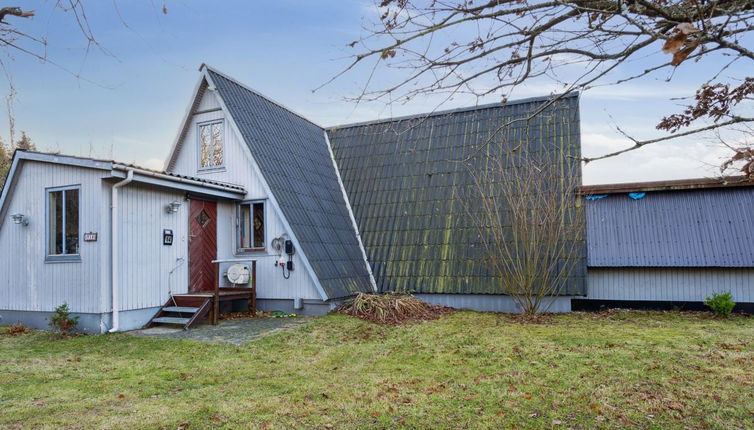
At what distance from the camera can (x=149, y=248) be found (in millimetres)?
10492

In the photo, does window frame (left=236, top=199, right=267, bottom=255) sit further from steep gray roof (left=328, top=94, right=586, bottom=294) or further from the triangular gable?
steep gray roof (left=328, top=94, right=586, bottom=294)

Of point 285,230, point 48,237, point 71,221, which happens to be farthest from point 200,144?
point 48,237

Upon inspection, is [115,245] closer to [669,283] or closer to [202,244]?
[202,244]

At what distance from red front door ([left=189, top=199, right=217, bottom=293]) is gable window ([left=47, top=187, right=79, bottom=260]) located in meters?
2.32

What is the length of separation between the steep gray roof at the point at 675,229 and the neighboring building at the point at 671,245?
19mm

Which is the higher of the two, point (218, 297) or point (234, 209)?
point (234, 209)

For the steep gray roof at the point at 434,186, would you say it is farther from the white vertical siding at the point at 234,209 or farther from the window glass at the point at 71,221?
the window glass at the point at 71,221

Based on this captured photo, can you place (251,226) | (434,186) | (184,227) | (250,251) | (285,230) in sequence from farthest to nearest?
(434,186)
(251,226)
(250,251)
(285,230)
(184,227)

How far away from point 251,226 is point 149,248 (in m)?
2.68

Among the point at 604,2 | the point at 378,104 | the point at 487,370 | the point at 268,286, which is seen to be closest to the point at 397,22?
the point at 378,104

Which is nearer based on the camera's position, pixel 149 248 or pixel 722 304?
pixel 149 248

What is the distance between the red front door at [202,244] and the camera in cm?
1159

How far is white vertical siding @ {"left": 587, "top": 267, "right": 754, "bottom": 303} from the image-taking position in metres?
11.6

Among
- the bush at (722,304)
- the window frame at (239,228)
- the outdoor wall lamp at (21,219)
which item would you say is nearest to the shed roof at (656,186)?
the bush at (722,304)
